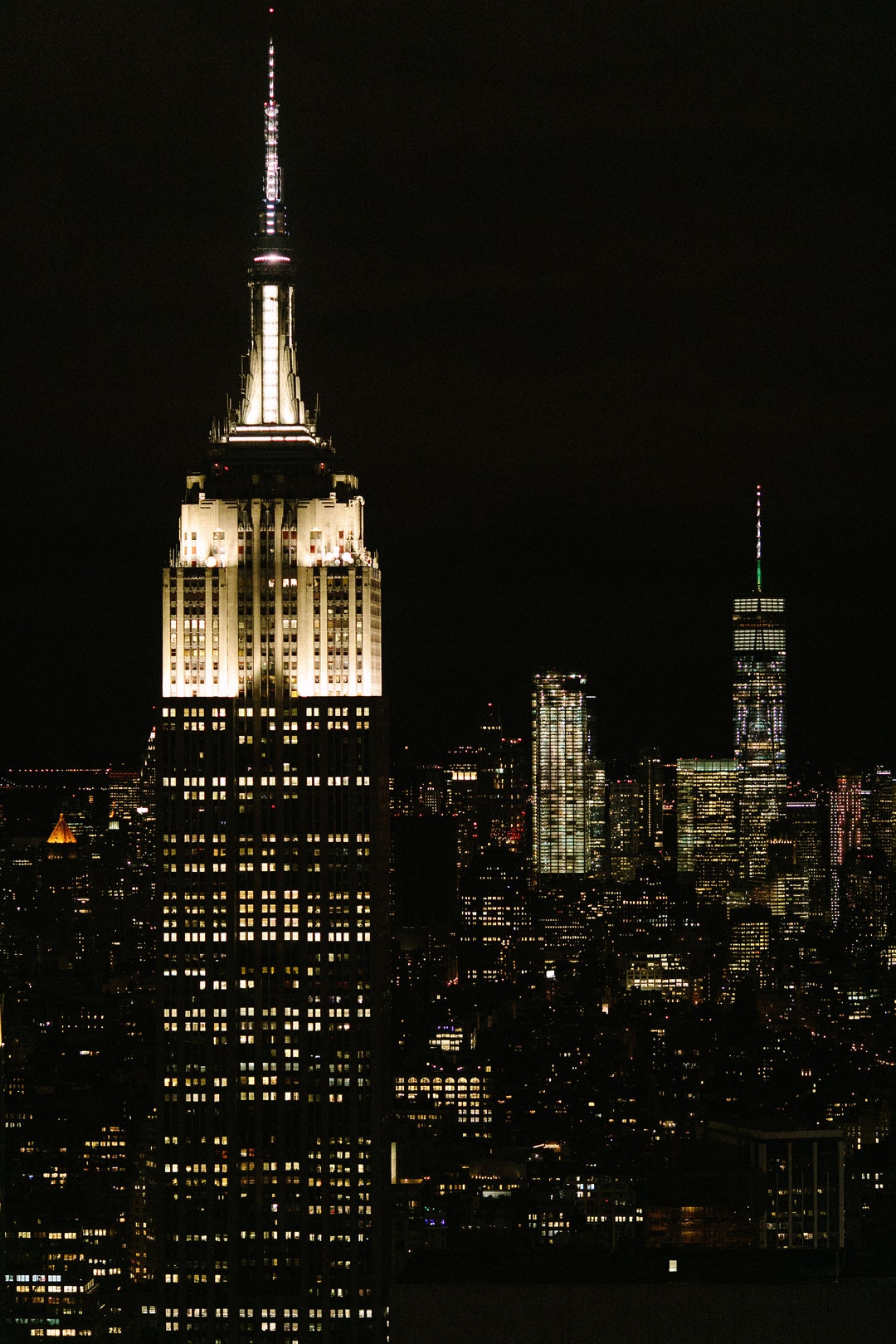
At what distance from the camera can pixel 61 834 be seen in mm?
37719

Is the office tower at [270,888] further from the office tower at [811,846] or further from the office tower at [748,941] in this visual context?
the office tower at [811,846]

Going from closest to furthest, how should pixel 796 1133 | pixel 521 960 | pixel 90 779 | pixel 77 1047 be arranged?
pixel 796 1133
pixel 90 779
pixel 77 1047
pixel 521 960

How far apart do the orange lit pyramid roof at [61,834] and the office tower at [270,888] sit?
1655 cm

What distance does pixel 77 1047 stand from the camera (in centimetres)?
3172

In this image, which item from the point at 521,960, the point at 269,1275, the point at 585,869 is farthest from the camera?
the point at 585,869

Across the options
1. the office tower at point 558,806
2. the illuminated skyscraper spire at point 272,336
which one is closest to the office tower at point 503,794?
the office tower at point 558,806

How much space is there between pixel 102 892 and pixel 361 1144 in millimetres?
20482

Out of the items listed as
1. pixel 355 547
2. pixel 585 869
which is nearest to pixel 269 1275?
pixel 355 547

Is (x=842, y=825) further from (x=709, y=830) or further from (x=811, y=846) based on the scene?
(x=709, y=830)

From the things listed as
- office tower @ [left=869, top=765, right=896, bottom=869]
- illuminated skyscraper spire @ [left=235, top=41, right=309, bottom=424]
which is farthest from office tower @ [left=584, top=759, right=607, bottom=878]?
illuminated skyscraper spire @ [left=235, top=41, right=309, bottom=424]

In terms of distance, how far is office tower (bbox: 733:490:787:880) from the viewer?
91.7 feet

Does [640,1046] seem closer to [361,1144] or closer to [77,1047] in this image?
[77,1047]

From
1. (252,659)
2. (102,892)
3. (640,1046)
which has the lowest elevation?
(640,1046)

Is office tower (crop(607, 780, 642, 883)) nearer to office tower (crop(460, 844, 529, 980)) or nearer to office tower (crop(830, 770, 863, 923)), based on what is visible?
office tower (crop(460, 844, 529, 980))
